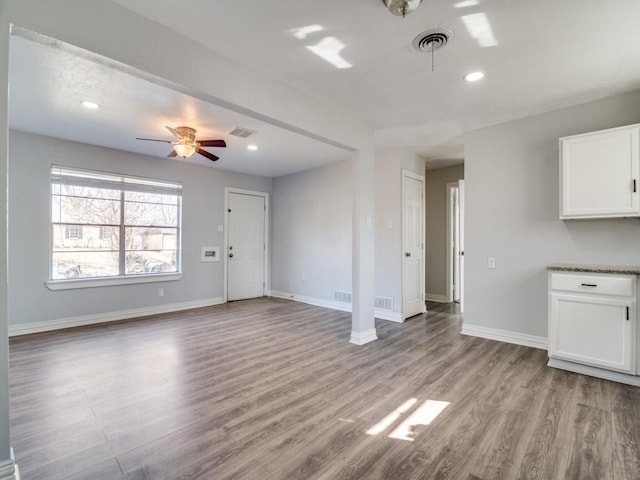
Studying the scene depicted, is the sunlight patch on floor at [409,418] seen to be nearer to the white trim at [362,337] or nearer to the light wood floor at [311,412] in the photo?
the light wood floor at [311,412]

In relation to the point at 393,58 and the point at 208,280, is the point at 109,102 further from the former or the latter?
the point at 208,280

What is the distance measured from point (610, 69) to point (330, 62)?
7.46 ft

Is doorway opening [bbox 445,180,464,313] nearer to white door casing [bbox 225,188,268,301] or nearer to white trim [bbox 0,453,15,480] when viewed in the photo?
white door casing [bbox 225,188,268,301]

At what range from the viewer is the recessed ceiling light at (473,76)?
251 cm

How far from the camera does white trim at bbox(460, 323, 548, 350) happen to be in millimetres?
3326

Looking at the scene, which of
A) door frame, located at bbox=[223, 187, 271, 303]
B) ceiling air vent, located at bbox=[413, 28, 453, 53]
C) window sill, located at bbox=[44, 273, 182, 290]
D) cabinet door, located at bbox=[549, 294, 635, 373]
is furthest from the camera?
door frame, located at bbox=[223, 187, 271, 303]

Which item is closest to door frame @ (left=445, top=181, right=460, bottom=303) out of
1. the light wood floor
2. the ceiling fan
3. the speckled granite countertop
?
the light wood floor

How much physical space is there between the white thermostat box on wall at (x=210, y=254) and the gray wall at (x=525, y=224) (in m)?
4.33

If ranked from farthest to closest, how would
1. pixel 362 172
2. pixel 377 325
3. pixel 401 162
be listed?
1. pixel 401 162
2. pixel 377 325
3. pixel 362 172

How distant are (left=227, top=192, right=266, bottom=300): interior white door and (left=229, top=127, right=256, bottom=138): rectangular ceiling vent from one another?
7.25 ft

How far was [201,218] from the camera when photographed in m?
5.57

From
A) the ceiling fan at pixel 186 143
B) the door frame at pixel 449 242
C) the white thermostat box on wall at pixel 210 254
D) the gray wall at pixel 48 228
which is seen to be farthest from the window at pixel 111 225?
the door frame at pixel 449 242

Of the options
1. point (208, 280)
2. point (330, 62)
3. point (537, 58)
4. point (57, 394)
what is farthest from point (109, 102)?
point (537, 58)

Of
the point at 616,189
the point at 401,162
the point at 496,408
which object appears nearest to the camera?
the point at 496,408
